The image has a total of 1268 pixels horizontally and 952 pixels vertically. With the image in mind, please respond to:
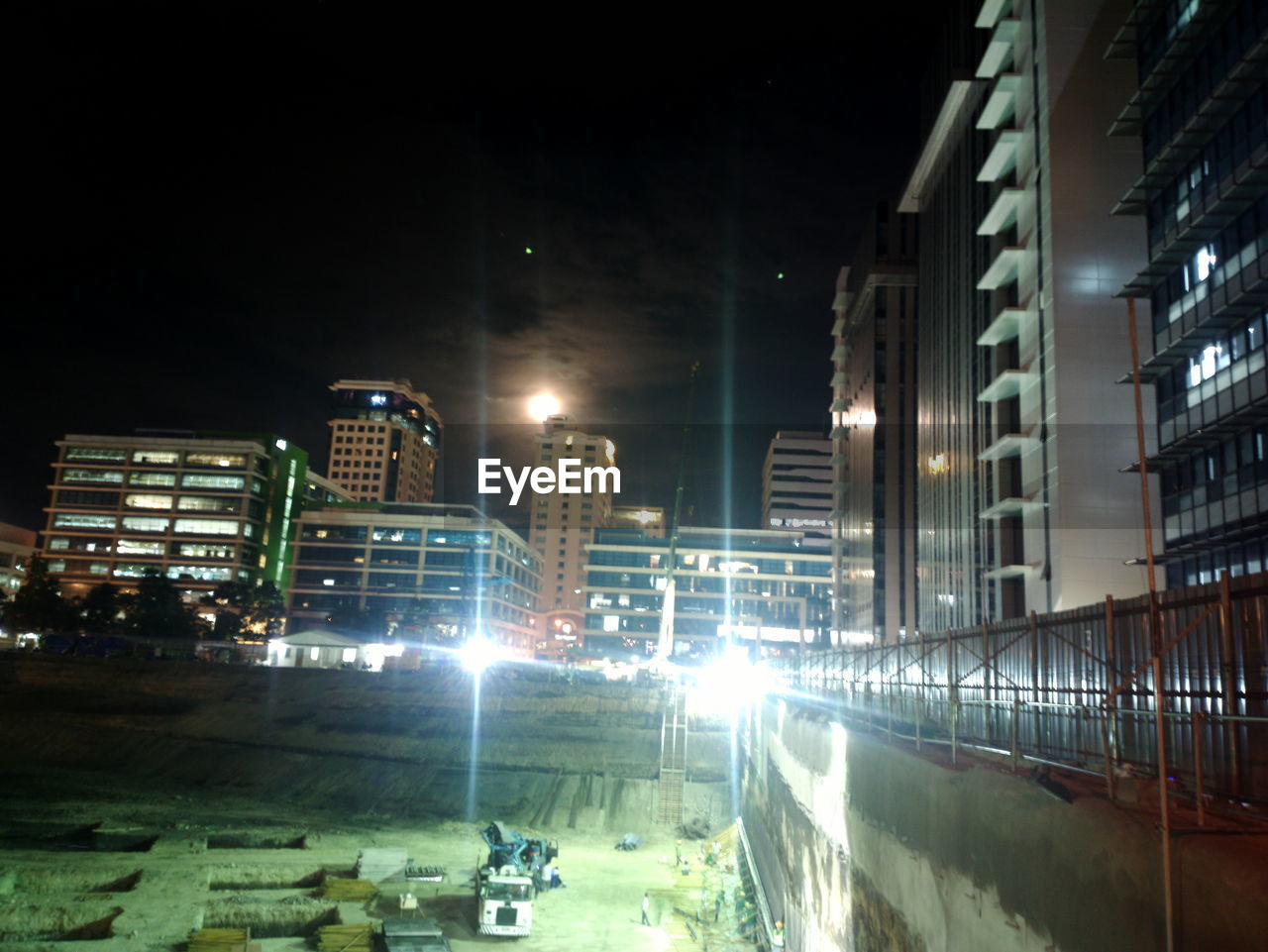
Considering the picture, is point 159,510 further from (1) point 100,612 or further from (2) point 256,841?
(2) point 256,841

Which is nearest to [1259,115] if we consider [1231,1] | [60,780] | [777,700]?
[1231,1]

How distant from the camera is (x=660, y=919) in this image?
29906 millimetres

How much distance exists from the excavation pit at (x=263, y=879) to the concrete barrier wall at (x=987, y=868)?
18408mm

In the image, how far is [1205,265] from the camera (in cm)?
3294

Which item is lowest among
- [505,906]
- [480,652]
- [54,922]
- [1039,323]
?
[54,922]

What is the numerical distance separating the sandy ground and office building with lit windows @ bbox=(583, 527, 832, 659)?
3325 inches

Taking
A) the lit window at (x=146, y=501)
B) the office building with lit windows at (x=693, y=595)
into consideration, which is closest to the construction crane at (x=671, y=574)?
the office building with lit windows at (x=693, y=595)

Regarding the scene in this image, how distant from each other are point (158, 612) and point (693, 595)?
65.9m

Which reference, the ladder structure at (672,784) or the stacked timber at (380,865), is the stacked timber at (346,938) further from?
the ladder structure at (672,784)

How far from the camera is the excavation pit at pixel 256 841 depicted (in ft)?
116

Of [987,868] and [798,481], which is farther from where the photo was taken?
[798,481]

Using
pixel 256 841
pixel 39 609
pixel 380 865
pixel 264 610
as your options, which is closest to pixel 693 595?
pixel 264 610

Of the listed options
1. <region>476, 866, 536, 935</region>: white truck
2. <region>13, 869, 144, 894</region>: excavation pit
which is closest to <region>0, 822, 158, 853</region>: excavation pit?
<region>13, 869, 144, 894</region>: excavation pit

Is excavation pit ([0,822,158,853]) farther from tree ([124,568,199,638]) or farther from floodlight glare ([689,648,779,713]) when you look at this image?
tree ([124,568,199,638])
